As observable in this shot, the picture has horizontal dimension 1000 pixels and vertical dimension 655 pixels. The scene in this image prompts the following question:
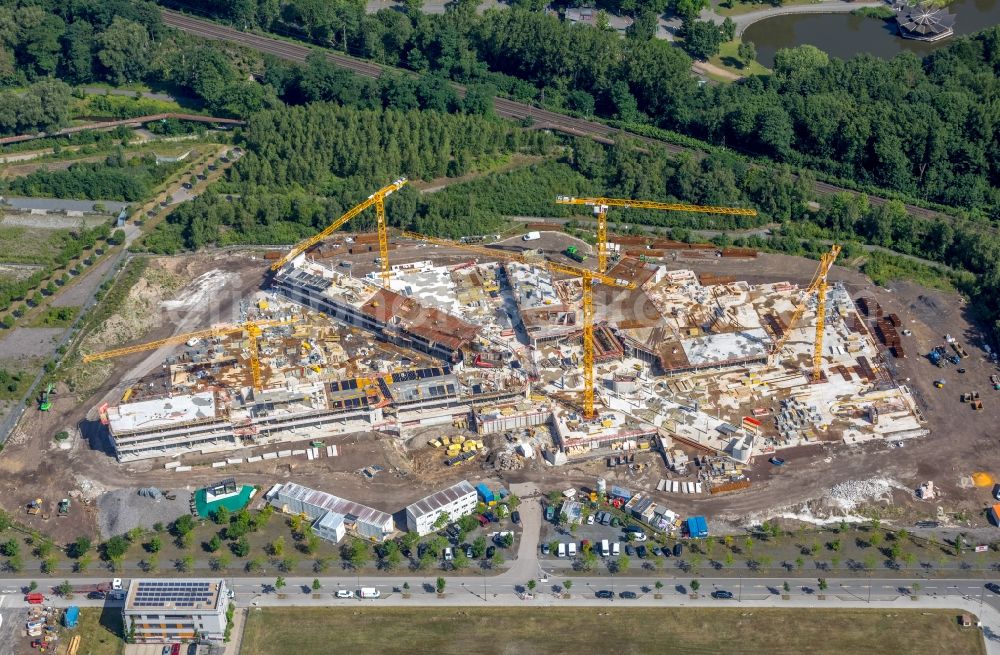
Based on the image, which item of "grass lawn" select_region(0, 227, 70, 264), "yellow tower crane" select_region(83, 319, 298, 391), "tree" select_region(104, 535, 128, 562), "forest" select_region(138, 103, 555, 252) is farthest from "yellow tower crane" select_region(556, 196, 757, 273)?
"tree" select_region(104, 535, 128, 562)

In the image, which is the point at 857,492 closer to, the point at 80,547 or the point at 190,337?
the point at 190,337

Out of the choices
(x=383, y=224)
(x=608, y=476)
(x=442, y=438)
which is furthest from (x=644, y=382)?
(x=383, y=224)

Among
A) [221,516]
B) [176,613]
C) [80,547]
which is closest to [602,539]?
[221,516]

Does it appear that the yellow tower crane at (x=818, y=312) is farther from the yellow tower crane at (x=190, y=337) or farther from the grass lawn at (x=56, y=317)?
the grass lawn at (x=56, y=317)

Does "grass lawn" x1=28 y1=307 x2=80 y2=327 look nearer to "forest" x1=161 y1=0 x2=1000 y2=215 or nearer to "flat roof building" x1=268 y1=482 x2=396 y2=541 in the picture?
"flat roof building" x1=268 y1=482 x2=396 y2=541

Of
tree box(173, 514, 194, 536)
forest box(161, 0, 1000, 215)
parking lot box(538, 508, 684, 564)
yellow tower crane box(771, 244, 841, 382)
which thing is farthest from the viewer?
forest box(161, 0, 1000, 215)
